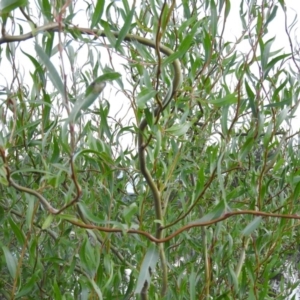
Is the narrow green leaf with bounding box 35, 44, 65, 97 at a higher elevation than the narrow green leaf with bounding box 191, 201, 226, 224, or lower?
higher

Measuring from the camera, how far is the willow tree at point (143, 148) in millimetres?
561

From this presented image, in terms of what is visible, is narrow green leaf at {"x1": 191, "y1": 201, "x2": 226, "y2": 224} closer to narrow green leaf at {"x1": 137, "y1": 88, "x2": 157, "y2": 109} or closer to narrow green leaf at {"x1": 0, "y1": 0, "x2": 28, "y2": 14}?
narrow green leaf at {"x1": 137, "y1": 88, "x2": 157, "y2": 109}

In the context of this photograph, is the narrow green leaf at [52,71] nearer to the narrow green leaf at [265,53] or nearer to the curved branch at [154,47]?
the curved branch at [154,47]

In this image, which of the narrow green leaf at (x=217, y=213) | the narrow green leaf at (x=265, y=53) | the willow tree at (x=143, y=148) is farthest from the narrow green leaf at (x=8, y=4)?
the narrow green leaf at (x=265, y=53)

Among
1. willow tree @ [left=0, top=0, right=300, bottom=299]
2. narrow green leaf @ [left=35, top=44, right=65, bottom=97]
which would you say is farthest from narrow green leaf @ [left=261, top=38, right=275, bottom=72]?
narrow green leaf @ [left=35, top=44, right=65, bottom=97]

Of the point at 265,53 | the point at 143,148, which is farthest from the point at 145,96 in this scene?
the point at 265,53

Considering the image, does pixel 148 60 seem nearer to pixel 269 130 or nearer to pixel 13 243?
pixel 269 130

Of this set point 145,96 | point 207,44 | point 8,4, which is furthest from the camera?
point 207,44

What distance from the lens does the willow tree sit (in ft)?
1.84

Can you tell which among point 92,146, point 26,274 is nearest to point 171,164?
point 92,146

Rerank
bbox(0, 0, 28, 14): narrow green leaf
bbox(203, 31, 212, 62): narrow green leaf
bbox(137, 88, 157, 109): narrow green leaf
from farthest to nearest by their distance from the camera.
Result: bbox(203, 31, 212, 62): narrow green leaf, bbox(137, 88, 157, 109): narrow green leaf, bbox(0, 0, 28, 14): narrow green leaf

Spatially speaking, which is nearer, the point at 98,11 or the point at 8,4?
the point at 8,4

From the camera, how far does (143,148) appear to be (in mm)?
621

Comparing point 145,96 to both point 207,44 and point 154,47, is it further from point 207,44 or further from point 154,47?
point 207,44
